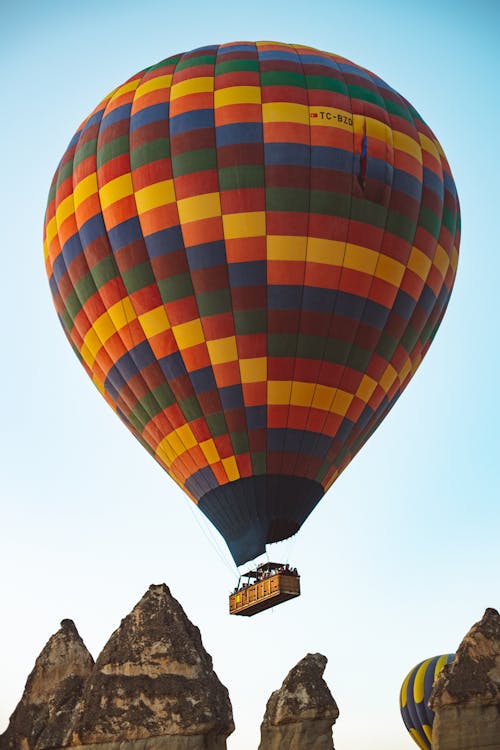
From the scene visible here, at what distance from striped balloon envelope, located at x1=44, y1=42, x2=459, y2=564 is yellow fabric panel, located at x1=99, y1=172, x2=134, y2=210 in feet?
0.12

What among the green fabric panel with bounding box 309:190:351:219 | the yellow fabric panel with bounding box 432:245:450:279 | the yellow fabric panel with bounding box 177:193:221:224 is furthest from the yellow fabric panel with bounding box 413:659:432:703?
the yellow fabric panel with bounding box 177:193:221:224

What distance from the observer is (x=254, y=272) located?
83.3 feet

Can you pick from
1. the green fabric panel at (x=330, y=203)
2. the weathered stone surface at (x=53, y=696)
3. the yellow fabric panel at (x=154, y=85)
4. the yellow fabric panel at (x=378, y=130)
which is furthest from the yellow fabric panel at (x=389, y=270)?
the weathered stone surface at (x=53, y=696)

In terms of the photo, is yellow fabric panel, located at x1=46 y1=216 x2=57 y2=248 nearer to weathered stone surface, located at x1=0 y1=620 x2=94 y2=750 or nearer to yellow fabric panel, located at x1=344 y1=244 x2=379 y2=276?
yellow fabric panel, located at x1=344 y1=244 x2=379 y2=276

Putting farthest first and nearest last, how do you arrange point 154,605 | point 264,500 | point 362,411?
point 362,411
point 264,500
point 154,605

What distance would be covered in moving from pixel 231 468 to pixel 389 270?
21.9 feet

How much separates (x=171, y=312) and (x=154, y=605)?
11090 mm

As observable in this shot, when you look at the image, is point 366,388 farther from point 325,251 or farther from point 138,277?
point 138,277

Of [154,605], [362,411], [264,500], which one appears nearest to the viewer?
[154,605]

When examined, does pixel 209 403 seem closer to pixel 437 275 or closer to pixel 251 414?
pixel 251 414

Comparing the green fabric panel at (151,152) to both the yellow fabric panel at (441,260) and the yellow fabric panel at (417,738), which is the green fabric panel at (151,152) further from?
the yellow fabric panel at (417,738)

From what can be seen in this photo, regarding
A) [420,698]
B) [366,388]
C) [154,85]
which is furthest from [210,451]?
[420,698]

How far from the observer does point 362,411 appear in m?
27.0

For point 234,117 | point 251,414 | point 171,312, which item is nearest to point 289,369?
point 251,414
